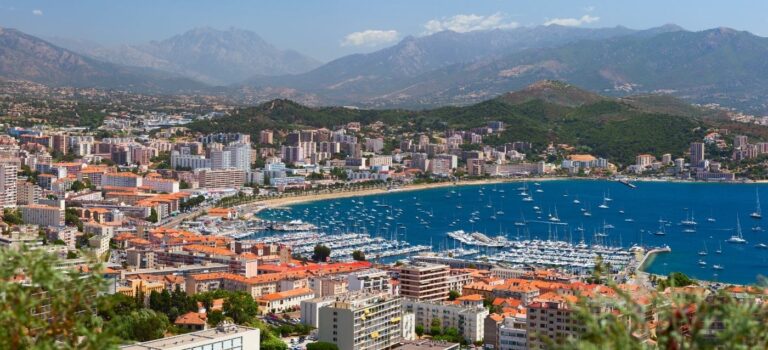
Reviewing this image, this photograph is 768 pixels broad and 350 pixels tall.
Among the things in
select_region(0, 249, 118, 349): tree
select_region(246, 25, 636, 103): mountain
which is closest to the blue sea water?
select_region(0, 249, 118, 349): tree

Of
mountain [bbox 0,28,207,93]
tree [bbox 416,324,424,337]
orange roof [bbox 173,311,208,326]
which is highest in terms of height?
mountain [bbox 0,28,207,93]

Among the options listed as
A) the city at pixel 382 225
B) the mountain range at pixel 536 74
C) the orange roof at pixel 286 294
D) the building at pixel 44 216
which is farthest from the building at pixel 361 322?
the mountain range at pixel 536 74

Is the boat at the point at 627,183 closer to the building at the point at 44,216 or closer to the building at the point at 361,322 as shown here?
the building at the point at 44,216

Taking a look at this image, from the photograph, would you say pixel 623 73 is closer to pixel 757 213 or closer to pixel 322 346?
pixel 757 213

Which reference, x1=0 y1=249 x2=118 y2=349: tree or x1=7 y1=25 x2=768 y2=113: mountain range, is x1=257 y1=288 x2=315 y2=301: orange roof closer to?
x1=0 y1=249 x2=118 y2=349: tree

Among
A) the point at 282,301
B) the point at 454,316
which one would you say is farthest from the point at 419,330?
the point at 282,301

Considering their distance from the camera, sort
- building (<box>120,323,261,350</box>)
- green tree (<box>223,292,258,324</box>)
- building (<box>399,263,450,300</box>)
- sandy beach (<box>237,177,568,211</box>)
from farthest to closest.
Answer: sandy beach (<box>237,177,568,211</box>) → building (<box>399,263,450,300</box>) → green tree (<box>223,292,258,324</box>) → building (<box>120,323,261,350</box>)

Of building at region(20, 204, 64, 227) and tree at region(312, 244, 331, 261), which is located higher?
building at region(20, 204, 64, 227)

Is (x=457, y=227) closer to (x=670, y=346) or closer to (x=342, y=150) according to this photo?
(x=342, y=150)
